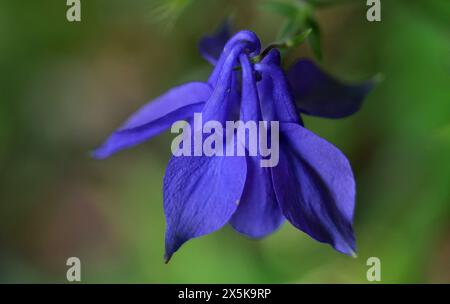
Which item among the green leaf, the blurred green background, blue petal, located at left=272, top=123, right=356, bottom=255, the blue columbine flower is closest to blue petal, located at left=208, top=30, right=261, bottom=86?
the blue columbine flower

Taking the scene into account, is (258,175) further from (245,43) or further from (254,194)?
(245,43)

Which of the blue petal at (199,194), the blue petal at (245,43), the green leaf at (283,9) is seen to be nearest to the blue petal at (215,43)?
the green leaf at (283,9)

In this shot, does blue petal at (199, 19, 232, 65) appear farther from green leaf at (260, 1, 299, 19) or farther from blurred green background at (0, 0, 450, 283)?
blurred green background at (0, 0, 450, 283)

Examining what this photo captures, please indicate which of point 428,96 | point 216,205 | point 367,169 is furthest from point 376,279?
point 216,205

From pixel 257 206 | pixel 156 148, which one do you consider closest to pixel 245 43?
pixel 257 206

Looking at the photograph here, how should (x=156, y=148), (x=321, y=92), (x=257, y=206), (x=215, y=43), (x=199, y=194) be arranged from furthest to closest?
(x=156, y=148), (x=215, y=43), (x=321, y=92), (x=257, y=206), (x=199, y=194)

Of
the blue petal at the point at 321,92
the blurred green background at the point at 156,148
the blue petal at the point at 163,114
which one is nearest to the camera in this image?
the blue petal at the point at 163,114

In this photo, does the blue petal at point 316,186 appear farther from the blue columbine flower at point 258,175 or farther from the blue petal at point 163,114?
the blue petal at point 163,114
